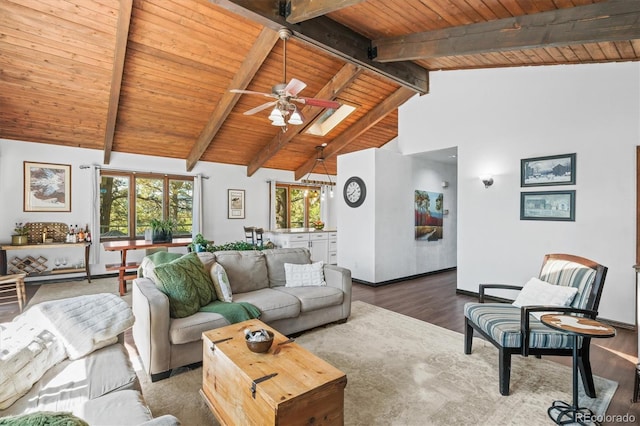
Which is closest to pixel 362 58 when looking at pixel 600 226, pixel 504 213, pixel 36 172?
pixel 504 213

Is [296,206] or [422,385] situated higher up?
[296,206]

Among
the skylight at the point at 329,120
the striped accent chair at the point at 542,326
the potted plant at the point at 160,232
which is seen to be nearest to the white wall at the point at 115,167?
the potted plant at the point at 160,232

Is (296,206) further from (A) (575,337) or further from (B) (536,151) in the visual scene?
(A) (575,337)

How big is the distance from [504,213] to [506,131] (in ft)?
4.02

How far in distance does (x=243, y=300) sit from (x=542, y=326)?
8.48ft

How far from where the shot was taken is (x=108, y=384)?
157 centimetres

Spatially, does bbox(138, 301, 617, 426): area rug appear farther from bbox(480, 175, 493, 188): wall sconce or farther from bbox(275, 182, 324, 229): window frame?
bbox(275, 182, 324, 229): window frame

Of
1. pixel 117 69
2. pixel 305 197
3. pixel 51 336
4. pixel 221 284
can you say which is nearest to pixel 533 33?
pixel 221 284

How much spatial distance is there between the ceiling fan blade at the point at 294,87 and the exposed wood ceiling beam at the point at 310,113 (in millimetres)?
2178

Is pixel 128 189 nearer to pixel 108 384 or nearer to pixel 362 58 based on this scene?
pixel 362 58

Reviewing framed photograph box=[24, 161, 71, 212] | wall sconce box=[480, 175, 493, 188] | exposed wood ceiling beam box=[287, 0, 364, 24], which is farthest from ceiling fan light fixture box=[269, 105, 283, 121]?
framed photograph box=[24, 161, 71, 212]

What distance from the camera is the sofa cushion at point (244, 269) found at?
3414 millimetres

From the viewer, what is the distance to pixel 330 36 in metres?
3.91

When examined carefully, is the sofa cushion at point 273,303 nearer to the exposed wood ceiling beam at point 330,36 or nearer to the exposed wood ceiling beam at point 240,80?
the exposed wood ceiling beam at point 330,36
